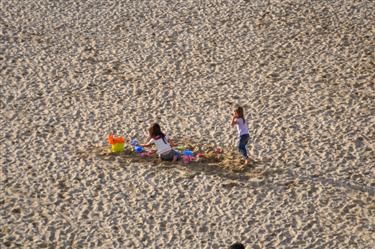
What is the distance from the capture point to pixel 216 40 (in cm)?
2164

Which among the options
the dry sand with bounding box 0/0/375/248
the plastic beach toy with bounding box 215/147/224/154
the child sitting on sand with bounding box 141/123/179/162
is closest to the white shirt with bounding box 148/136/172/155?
the child sitting on sand with bounding box 141/123/179/162

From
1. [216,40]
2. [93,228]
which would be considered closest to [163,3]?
[216,40]

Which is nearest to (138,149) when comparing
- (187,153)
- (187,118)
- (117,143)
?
(117,143)

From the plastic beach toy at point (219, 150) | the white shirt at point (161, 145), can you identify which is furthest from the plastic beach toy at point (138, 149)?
the plastic beach toy at point (219, 150)

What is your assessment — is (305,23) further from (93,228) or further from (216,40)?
(93,228)

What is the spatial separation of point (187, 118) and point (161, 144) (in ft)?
6.64

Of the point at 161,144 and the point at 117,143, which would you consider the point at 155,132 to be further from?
the point at 117,143

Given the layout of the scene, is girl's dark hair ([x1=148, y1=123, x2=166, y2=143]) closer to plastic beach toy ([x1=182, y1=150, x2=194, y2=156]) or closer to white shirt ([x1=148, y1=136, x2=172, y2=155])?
white shirt ([x1=148, y1=136, x2=172, y2=155])

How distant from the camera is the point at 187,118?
59.1 ft

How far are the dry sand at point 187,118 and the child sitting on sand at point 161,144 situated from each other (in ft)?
0.87

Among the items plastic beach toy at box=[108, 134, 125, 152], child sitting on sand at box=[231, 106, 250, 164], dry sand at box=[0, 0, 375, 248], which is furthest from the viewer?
plastic beach toy at box=[108, 134, 125, 152]

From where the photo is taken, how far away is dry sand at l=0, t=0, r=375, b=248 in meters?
14.4

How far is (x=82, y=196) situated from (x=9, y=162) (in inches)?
71.8

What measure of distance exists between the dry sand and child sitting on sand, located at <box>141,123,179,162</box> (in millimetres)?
267
